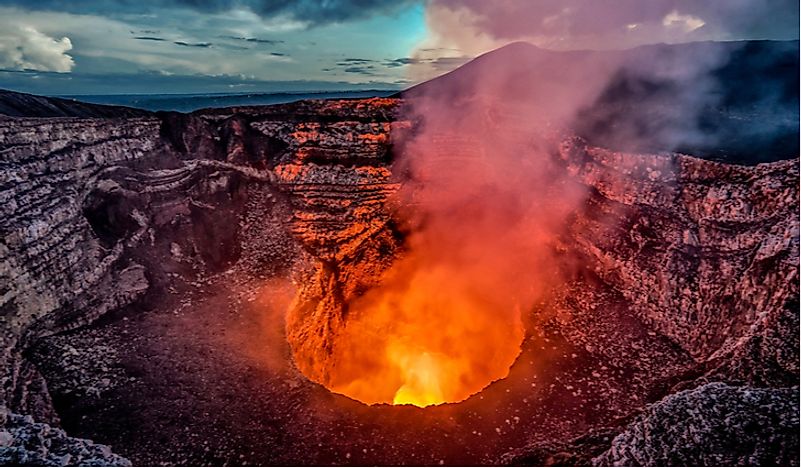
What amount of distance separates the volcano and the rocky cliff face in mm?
80

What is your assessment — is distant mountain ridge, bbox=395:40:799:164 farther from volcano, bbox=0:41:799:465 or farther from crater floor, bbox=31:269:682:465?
crater floor, bbox=31:269:682:465

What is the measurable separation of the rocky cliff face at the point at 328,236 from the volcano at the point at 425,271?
8cm

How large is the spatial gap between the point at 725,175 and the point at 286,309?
13.8 metres

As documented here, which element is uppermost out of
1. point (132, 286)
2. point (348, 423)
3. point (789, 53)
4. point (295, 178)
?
point (789, 53)

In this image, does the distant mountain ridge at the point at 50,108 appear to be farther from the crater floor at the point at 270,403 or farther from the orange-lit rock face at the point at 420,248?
the crater floor at the point at 270,403

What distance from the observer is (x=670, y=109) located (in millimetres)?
17828

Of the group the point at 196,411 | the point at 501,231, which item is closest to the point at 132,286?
the point at 196,411

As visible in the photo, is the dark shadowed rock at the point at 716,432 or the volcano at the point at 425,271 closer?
the dark shadowed rock at the point at 716,432

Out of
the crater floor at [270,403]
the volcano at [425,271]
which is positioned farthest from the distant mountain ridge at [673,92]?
the crater floor at [270,403]

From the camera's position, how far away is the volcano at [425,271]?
11219mm

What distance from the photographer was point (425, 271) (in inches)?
880

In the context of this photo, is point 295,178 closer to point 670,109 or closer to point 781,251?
point 670,109

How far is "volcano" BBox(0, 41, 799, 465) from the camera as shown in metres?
11.2

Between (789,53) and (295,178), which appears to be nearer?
(789,53)
